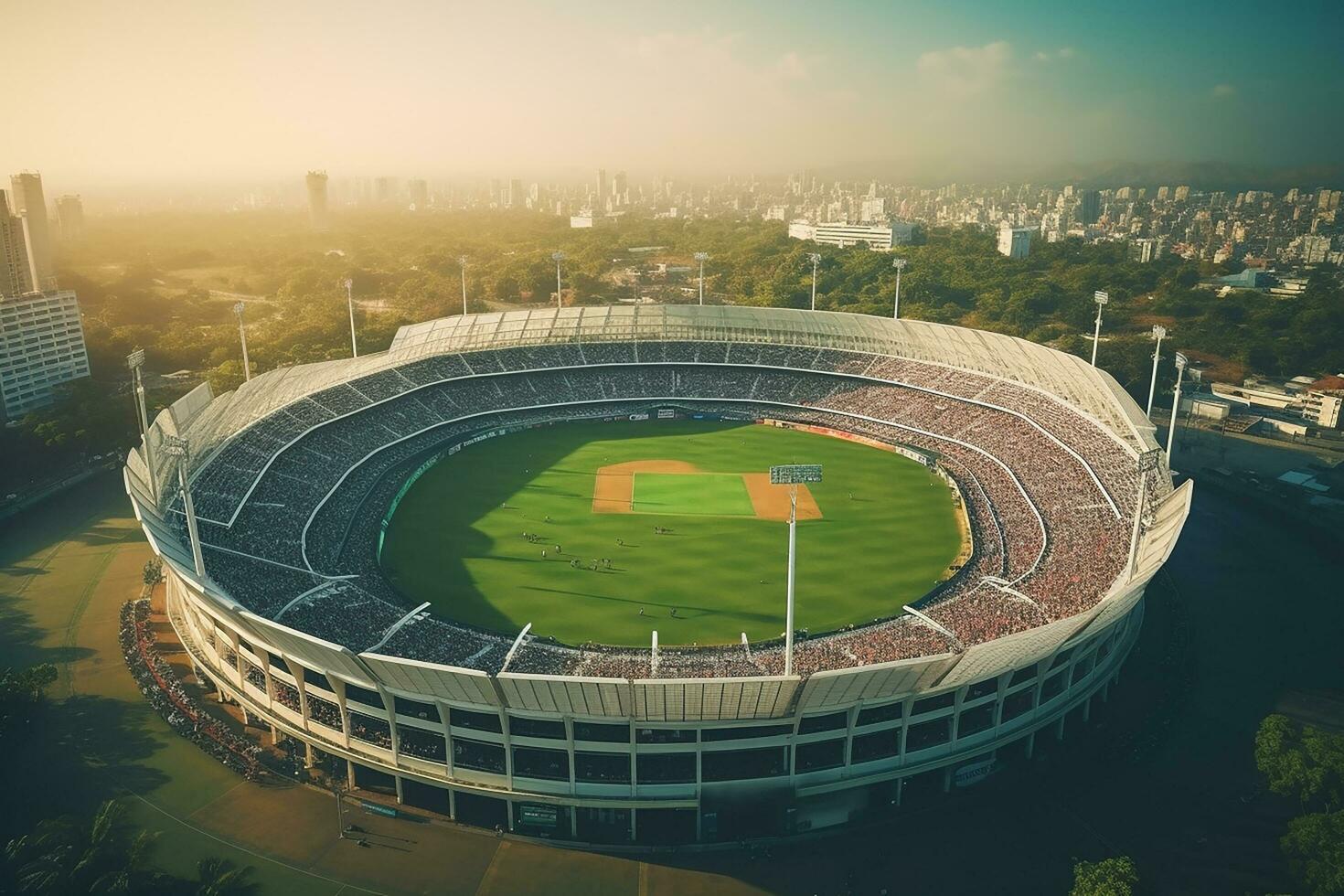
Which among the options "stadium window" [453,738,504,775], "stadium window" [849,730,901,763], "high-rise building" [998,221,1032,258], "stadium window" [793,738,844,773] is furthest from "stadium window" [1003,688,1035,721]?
"high-rise building" [998,221,1032,258]

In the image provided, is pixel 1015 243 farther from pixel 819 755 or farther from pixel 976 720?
pixel 819 755

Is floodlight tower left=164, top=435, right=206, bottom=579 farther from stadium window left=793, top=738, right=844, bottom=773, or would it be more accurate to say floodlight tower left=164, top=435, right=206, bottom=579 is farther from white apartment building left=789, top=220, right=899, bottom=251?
white apartment building left=789, top=220, right=899, bottom=251

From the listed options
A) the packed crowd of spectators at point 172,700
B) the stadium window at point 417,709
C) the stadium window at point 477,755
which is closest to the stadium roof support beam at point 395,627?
the stadium window at point 417,709

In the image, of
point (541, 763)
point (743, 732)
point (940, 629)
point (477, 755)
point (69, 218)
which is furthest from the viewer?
point (69, 218)

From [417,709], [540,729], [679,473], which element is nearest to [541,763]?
[540,729]

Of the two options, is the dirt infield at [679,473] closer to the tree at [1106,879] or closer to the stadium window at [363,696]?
the stadium window at [363,696]

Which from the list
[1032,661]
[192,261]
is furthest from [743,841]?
[192,261]

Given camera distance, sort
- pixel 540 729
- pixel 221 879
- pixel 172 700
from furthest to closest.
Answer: pixel 172 700, pixel 540 729, pixel 221 879
